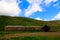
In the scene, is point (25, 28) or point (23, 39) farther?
point (25, 28)

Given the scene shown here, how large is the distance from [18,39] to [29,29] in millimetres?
43963

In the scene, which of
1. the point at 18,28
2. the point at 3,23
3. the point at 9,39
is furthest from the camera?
the point at 3,23

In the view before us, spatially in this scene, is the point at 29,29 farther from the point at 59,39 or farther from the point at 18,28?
the point at 59,39

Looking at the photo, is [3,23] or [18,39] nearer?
[18,39]

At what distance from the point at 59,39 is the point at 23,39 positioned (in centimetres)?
1007

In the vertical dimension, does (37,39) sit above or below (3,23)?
below

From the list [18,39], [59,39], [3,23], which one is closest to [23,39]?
[18,39]

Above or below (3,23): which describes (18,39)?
below

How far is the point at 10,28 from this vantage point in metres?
90.4

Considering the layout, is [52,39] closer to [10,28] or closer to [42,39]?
[42,39]

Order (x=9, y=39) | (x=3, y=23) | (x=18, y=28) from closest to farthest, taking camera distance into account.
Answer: (x=9, y=39) < (x=18, y=28) < (x=3, y=23)

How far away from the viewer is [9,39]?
45.8m

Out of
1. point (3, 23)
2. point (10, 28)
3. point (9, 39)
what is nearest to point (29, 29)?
point (10, 28)

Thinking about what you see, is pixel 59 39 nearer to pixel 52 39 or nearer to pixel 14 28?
pixel 52 39
